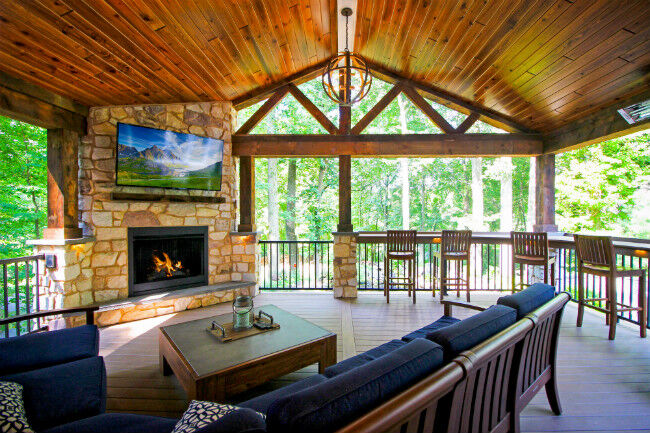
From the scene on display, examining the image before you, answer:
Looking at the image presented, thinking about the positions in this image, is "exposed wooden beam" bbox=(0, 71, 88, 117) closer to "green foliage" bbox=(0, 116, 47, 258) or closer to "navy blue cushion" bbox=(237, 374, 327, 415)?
"green foliage" bbox=(0, 116, 47, 258)

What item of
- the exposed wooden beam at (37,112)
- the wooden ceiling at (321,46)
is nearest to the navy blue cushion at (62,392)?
the wooden ceiling at (321,46)

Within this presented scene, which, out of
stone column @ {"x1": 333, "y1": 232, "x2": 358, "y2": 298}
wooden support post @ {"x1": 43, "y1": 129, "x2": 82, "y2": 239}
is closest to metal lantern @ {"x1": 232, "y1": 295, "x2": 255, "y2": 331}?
stone column @ {"x1": 333, "y1": 232, "x2": 358, "y2": 298}

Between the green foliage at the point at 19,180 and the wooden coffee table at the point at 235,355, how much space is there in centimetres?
632

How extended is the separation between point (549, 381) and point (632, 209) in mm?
9839

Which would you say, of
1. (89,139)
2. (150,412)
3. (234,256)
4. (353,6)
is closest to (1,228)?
(89,139)

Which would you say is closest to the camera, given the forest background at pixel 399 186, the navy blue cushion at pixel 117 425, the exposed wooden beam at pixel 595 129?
the navy blue cushion at pixel 117 425

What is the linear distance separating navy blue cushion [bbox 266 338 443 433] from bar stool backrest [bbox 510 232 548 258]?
3826 mm

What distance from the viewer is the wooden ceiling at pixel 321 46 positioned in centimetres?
257

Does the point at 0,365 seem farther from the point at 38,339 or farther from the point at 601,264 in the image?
the point at 601,264

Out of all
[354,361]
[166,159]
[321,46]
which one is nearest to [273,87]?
[321,46]

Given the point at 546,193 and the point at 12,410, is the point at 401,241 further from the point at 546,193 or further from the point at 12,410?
the point at 12,410

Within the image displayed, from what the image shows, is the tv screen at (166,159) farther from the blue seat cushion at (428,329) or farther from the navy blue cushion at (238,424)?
the navy blue cushion at (238,424)

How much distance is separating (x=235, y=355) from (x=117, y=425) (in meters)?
0.72

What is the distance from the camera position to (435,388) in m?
0.92
